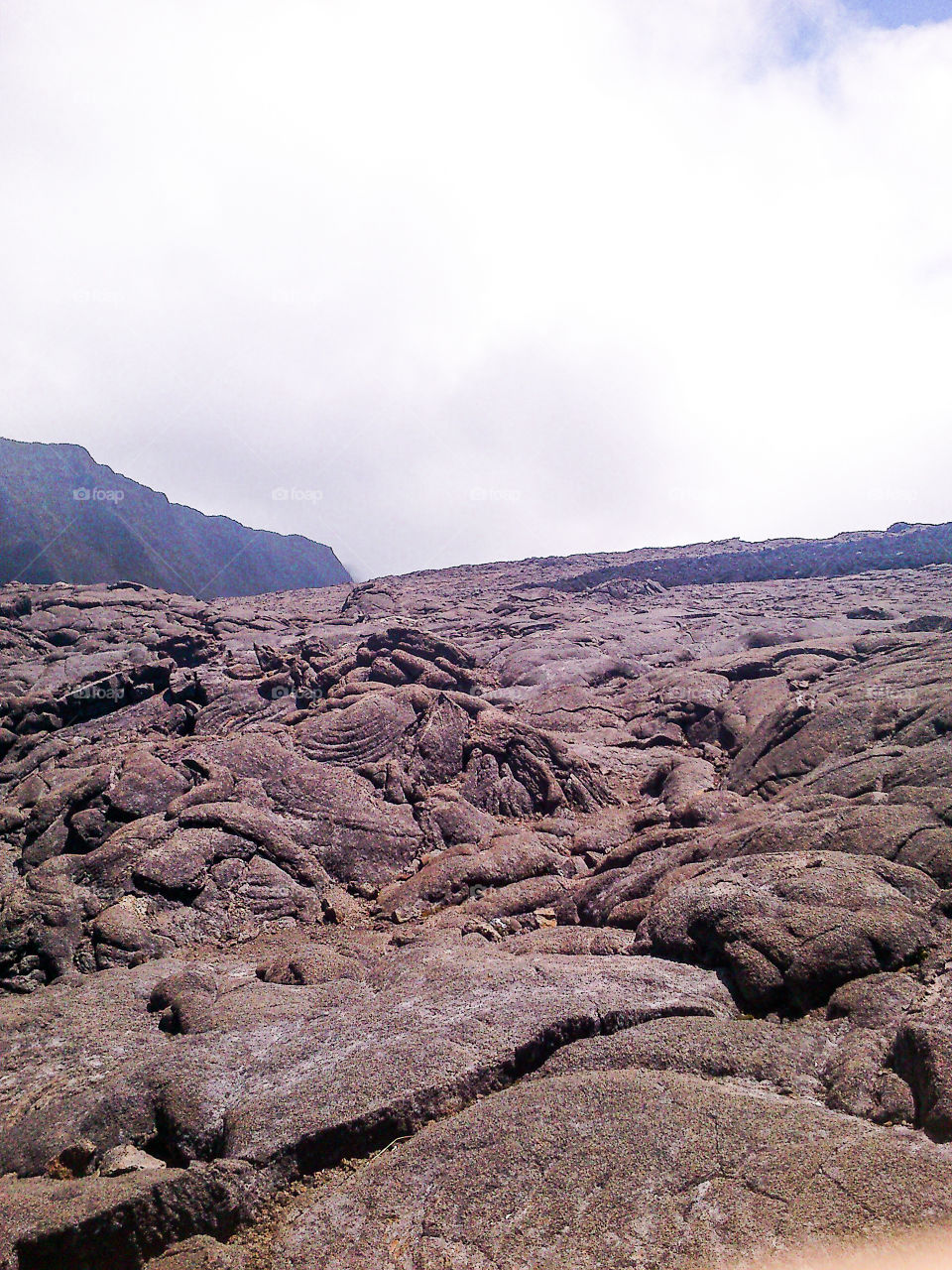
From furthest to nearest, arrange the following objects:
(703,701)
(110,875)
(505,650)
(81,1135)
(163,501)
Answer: (163,501), (505,650), (703,701), (110,875), (81,1135)

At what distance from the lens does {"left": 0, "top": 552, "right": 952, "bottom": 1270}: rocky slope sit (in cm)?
470

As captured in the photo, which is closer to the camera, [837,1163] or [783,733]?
[837,1163]

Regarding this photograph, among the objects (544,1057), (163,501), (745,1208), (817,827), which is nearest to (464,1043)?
(544,1057)

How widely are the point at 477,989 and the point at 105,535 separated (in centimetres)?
13899

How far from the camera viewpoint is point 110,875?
14.1 metres

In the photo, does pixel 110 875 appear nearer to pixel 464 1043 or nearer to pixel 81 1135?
pixel 81 1135

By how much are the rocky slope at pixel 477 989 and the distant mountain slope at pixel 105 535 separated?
107 metres

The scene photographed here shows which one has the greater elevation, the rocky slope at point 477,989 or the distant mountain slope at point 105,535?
the distant mountain slope at point 105,535

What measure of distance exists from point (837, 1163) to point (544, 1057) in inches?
124

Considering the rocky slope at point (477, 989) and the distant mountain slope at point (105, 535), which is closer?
the rocky slope at point (477, 989)

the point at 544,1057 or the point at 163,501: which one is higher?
the point at 163,501

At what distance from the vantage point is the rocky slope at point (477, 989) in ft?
15.4

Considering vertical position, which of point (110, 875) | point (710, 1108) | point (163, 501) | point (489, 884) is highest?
point (163, 501)

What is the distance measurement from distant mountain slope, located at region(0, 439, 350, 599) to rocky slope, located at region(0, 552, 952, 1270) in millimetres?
107162
